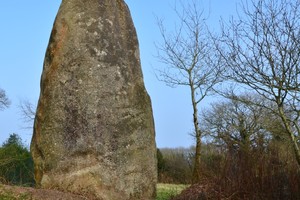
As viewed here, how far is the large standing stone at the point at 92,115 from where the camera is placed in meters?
7.93

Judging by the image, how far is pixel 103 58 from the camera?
8312mm

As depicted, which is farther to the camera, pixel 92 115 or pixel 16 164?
pixel 16 164

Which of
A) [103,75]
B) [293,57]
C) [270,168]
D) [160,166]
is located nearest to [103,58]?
[103,75]

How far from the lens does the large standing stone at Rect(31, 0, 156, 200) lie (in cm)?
793

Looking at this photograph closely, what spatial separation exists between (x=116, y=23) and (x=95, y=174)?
9.85ft

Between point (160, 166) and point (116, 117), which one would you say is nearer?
point (116, 117)

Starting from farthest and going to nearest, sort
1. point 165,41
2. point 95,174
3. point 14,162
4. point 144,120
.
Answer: point 165,41, point 14,162, point 144,120, point 95,174

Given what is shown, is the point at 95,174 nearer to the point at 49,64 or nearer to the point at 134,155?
the point at 134,155

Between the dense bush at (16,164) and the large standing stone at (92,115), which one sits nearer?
the large standing stone at (92,115)

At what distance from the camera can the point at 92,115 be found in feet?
26.3

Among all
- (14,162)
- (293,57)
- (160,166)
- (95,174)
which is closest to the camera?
(95,174)

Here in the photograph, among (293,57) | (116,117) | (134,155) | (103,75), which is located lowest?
(134,155)

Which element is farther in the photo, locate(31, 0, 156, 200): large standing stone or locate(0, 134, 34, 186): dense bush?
locate(0, 134, 34, 186): dense bush

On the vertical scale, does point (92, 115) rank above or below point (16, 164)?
above
